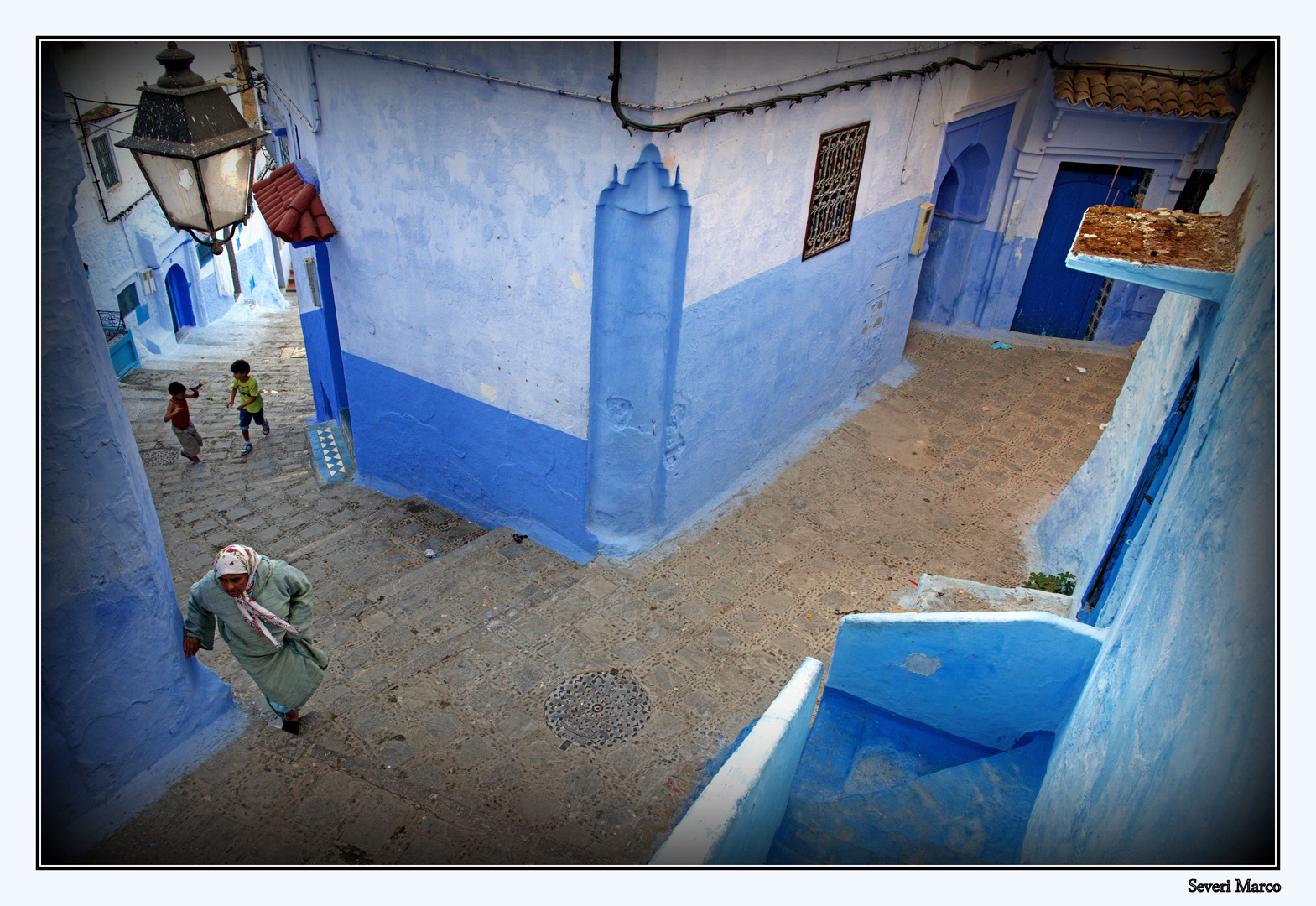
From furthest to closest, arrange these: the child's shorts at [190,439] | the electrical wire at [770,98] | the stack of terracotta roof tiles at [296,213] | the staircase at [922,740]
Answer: the child's shorts at [190,439], the stack of terracotta roof tiles at [296,213], the electrical wire at [770,98], the staircase at [922,740]

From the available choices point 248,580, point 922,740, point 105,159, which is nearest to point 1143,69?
point 922,740

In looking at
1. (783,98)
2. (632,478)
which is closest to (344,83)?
(783,98)

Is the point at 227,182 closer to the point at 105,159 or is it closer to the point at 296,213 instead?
the point at 296,213

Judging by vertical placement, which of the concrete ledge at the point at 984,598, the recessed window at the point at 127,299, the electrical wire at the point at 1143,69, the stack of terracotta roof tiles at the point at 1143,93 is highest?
the electrical wire at the point at 1143,69

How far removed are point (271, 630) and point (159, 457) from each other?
7025mm

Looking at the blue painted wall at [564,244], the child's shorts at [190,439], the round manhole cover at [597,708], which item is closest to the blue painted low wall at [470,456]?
the blue painted wall at [564,244]

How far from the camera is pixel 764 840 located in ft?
12.7

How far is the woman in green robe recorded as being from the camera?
12.6 feet

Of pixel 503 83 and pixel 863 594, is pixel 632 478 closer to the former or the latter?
pixel 863 594

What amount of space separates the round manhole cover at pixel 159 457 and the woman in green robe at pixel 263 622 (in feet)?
21.3

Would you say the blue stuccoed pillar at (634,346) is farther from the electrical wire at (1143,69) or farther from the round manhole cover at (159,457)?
the electrical wire at (1143,69)

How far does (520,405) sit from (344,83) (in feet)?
9.75

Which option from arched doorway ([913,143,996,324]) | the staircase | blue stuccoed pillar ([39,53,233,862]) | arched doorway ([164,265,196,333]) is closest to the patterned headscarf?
blue stuccoed pillar ([39,53,233,862])

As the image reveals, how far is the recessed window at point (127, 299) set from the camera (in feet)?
43.1
